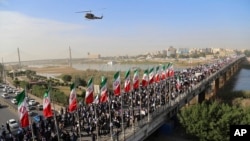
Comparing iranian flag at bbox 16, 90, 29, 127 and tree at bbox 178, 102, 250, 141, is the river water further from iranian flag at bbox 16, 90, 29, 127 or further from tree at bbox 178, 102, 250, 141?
iranian flag at bbox 16, 90, 29, 127

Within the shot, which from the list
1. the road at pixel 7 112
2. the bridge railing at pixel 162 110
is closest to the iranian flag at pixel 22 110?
the bridge railing at pixel 162 110

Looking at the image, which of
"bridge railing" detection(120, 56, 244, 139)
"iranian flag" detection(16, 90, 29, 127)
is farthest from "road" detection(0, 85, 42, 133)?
"iranian flag" detection(16, 90, 29, 127)

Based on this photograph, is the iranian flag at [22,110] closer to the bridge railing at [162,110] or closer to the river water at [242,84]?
the bridge railing at [162,110]

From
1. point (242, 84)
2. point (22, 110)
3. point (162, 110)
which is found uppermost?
point (22, 110)

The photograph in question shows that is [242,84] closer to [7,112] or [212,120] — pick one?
[212,120]

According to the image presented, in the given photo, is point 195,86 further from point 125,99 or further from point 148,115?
point 148,115

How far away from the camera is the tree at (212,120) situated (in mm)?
31250

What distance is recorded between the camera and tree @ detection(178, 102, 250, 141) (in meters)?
31.2

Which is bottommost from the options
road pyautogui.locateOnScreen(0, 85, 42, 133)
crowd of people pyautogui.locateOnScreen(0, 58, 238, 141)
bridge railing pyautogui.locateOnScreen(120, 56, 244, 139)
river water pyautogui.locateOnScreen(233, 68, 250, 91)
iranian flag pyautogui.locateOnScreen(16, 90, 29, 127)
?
river water pyautogui.locateOnScreen(233, 68, 250, 91)

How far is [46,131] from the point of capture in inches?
960

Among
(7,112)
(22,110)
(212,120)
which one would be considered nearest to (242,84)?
(212,120)

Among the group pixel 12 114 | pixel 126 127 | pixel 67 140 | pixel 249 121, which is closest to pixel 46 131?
pixel 67 140

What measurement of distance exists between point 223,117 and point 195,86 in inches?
733

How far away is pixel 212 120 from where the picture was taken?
32500mm
